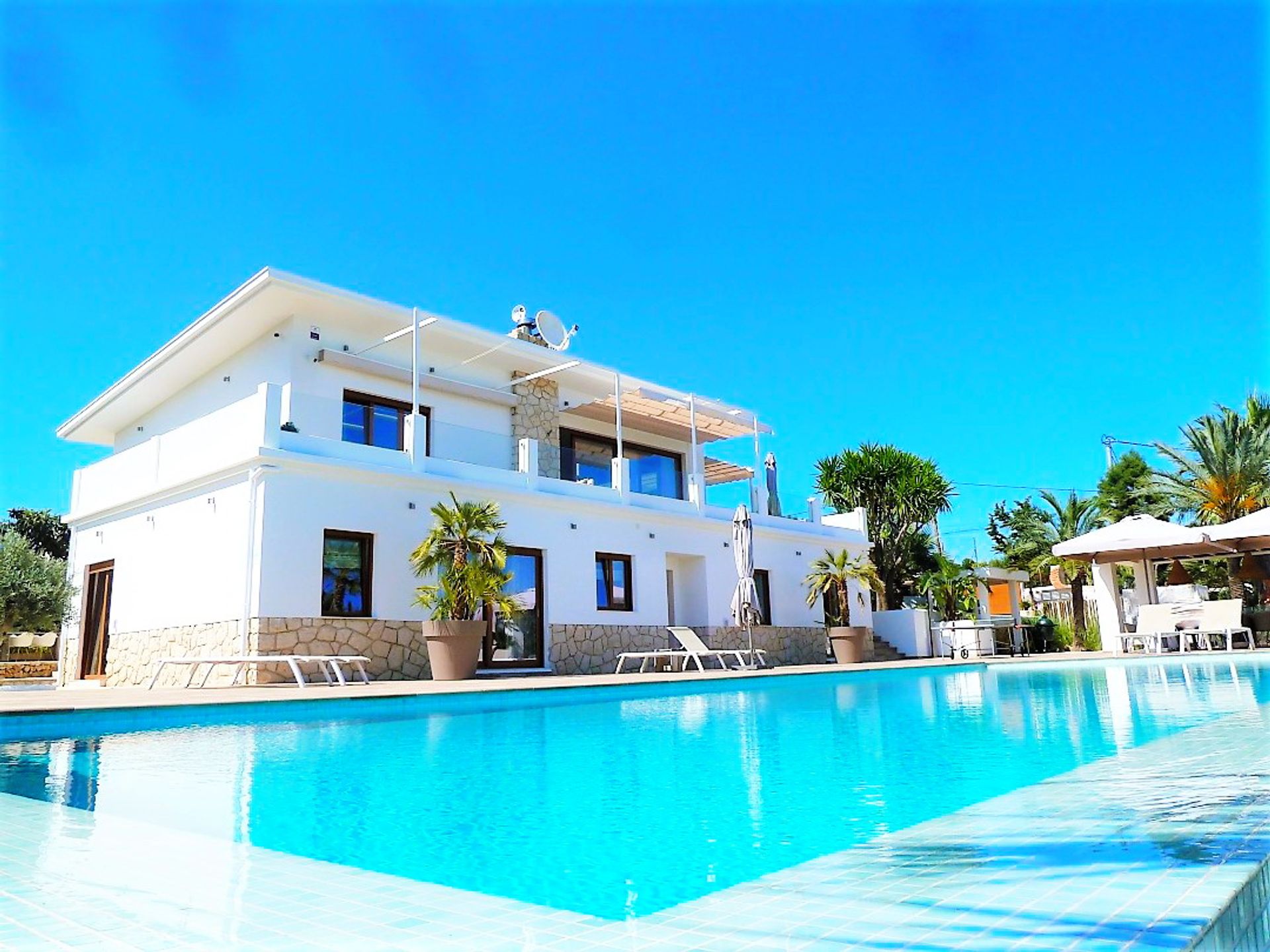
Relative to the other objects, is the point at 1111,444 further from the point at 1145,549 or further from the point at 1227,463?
the point at 1145,549

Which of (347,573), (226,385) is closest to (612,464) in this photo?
(347,573)

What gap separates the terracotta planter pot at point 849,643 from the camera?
1922cm

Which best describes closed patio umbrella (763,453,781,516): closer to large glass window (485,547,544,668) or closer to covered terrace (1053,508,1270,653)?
covered terrace (1053,508,1270,653)

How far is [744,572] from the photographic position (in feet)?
57.8

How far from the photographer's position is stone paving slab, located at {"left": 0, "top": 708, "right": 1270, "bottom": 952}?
1.70 meters

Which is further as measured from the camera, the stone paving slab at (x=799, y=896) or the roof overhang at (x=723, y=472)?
the roof overhang at (x=723, y=472)

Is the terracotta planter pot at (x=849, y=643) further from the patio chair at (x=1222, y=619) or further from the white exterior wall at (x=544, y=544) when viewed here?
the patio chair at (x=1222, y=619)

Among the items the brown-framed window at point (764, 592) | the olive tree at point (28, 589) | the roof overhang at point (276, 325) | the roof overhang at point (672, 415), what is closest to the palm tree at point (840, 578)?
the brown-framed window at point (764, 592)

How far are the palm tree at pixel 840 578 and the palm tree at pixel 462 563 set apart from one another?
29.1 ft

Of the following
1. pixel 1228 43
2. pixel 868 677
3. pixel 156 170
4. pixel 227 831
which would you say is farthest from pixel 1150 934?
pixel 156 170

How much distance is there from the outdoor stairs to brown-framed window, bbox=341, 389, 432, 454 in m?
12.4

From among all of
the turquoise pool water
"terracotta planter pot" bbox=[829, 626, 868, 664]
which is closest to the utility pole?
"terracotta planter pot" bbox=[829, 626, 868, 664]

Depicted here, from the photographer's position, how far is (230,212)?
16469 millimetres

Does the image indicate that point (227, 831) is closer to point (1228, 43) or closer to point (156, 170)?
point (1228, 43)
